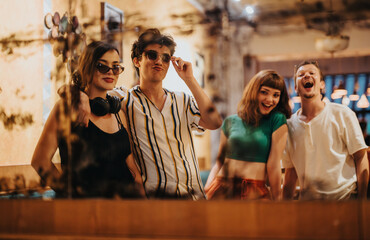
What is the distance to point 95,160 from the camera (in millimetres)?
1473

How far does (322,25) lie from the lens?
1.29 metres

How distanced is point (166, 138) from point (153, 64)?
28 centimetres

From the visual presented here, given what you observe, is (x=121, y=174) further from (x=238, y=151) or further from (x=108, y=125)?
(x=238, y=151)

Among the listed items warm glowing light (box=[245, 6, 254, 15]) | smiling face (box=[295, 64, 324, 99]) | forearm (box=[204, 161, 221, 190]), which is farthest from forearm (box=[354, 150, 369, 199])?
warm glowing light (box=[245, 6, 254, 15])

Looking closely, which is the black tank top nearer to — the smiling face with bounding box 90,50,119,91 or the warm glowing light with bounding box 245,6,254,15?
the smiling face with bounding box 90,50,119,91

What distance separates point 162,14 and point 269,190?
2.43 ft

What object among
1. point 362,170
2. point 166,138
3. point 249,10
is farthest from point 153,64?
point 362,170

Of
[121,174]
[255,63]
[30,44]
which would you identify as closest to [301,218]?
[255,63]

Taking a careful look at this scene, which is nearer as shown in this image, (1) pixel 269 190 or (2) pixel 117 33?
(1) pixel 269 190

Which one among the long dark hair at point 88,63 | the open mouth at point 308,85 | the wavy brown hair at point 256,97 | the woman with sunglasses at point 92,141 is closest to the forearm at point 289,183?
the wavy brown hair at point 256,97

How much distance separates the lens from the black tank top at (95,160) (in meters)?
1.44

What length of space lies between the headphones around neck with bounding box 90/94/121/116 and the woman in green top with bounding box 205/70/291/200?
1.50 feet

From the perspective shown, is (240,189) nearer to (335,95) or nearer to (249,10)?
(335,95)

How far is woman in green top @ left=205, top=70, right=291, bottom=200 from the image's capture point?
52.0 inches
